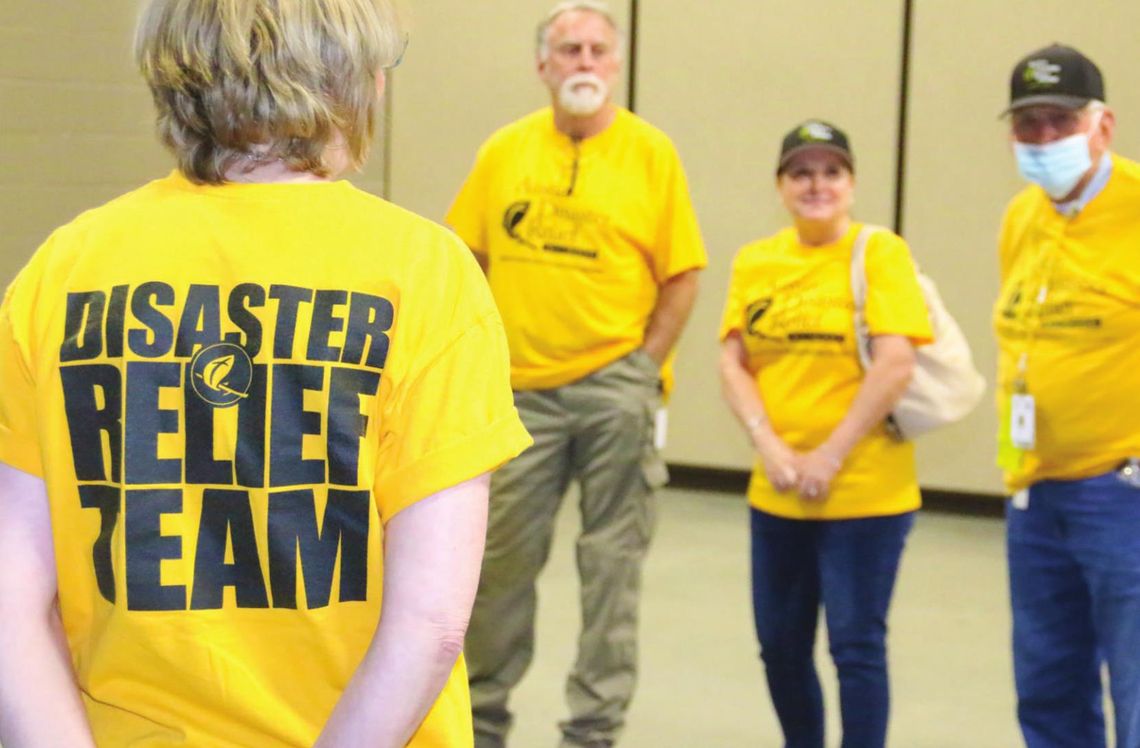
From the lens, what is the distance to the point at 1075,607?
2602mm

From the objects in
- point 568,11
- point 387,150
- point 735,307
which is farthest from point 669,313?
point 387,150

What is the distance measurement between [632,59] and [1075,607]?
12.8 ft

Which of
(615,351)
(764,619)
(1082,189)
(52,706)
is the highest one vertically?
(1082,189)

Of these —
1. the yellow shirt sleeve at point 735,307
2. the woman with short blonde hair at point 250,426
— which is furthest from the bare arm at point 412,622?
the yellow shirt sleeve at point 735,307

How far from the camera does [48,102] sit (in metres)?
4.64

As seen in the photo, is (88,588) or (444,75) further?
(444,75)

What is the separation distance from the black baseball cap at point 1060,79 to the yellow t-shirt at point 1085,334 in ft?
0.45

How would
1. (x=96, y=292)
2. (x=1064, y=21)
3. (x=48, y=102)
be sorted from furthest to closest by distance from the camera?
(x=1064, y=21) < (x=48, y=102) < (x=96, y=292)

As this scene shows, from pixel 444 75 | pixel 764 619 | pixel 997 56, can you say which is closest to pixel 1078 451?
pixel 764 619

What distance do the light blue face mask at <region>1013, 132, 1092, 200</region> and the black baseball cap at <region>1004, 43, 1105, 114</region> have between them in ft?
0.23

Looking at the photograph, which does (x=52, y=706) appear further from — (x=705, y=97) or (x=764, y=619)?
(x=705, y=97)

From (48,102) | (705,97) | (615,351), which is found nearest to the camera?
(615,351)

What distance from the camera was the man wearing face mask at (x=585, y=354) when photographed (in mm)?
3238

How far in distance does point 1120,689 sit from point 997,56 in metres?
3.61
